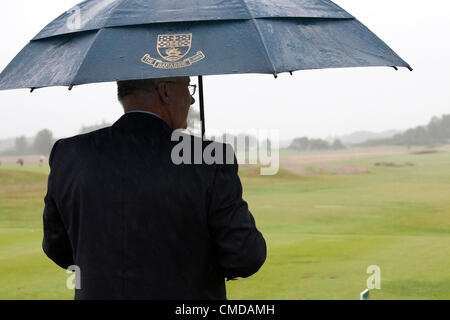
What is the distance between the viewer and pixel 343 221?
1370 cm

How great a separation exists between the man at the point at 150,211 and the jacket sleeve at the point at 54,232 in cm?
7

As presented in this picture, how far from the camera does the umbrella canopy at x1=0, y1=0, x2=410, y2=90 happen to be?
2.45 meters

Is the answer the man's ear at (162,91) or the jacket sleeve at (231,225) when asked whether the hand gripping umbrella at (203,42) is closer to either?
the man's ear at (162,91)

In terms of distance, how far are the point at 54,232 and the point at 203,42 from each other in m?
1.05

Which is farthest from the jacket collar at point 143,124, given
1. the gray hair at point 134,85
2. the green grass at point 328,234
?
the green grass at point 328,234

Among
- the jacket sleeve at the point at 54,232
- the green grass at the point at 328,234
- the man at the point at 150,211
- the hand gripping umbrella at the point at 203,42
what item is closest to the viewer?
the man at the point at 150,211

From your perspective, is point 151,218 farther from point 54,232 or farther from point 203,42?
point 203,42

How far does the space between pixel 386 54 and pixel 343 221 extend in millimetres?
11201

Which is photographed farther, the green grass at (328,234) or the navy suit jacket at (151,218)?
the green grass at (328,234)

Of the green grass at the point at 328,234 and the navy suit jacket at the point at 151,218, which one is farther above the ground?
the navy suit jacket at the point at 151,218

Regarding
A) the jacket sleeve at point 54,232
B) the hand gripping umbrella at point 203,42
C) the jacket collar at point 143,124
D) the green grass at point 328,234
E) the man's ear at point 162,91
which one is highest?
the hand gripping umbrella at point 203,42

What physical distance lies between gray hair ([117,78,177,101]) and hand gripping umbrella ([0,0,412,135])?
0.27 ft

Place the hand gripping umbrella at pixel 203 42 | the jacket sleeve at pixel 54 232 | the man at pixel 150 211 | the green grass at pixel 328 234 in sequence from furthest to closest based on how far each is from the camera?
the green grass at pixel 328 234, the jacket sleeve at pixel 54 232, the hand gripping umbrella at pixel 203 42, the man at pixel 150 211

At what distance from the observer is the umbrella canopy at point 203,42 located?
8.05 feet
